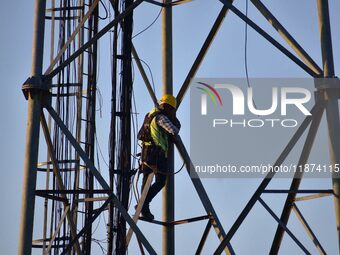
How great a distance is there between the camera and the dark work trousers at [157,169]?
10555mm

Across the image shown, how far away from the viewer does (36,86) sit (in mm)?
8805

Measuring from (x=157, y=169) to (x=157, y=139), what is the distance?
1.64ft

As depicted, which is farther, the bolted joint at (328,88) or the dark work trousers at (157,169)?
the dark work trousers at (157,169)

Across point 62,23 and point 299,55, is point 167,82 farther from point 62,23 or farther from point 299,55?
point 62,23

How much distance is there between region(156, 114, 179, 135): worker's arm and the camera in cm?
1022

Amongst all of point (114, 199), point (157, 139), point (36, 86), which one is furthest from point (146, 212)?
point (36, 86)

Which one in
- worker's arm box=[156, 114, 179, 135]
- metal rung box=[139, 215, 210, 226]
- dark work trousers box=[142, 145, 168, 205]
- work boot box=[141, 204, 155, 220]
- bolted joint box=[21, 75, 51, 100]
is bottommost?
→ metal rung box=[139, 215, 210, 226]

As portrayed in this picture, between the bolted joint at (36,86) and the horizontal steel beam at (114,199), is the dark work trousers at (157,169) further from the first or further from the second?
the bolted joint at (36,86)

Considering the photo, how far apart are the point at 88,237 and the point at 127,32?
143 inches

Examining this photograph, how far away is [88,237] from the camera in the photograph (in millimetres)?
11664

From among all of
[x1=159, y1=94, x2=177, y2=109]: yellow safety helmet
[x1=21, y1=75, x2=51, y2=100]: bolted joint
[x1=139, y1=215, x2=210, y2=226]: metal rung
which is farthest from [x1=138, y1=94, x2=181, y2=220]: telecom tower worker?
[x1=21, y1=75, x2=51, y2=100]: bolted joint

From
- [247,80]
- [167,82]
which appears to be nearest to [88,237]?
[167,82]

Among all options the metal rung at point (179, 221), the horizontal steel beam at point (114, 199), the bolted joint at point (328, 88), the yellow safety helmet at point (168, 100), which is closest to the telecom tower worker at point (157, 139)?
the yellow safety helmet at point (168, 100)

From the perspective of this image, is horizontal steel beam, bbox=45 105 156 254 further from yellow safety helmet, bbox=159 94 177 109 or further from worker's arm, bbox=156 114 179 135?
yellow safety helmet, bbox=159 94 177 109
